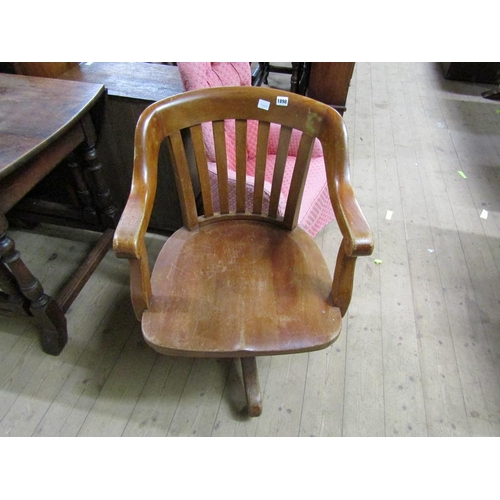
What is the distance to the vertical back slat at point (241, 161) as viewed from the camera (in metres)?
0.98

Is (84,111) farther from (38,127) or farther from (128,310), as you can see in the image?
(128,310)

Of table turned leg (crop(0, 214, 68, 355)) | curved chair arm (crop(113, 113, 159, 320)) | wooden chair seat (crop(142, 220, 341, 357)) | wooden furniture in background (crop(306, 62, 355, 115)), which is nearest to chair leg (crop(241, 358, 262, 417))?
wooden chair seat (crop(142, 220, 341, 357))

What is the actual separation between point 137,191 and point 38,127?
40 cm

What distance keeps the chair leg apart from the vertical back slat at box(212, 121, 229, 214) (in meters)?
0.51

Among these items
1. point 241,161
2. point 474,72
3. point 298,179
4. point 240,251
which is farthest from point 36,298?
point 474,72

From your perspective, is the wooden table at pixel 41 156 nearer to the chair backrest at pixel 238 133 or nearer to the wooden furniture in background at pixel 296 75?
the chair backrest at pixel 238 133

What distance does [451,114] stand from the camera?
2588 mm

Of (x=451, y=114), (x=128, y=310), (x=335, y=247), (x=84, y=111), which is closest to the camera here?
(x=84, y=111)

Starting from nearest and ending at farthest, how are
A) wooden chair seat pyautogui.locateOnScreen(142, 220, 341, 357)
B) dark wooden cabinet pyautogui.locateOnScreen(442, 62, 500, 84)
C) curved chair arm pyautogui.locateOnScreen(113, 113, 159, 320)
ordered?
1. curved chair arm pyautogui.locateOnScreen(113, 113, 159, 320)
2. wooden chair seat pyautogui.locateOnScreen(142, 220, 341, 357)
3. dark wooden cabinet pyautogui.locateOnScreen(442, 62, 500, 84)

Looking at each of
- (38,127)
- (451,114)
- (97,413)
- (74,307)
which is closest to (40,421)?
(97,413)

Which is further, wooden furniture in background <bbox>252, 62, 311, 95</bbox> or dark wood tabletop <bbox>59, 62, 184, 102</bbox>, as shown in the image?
wooden furniture in background <bbox>252, 62, 311, 95</bbox>

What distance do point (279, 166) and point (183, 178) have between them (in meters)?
0.28

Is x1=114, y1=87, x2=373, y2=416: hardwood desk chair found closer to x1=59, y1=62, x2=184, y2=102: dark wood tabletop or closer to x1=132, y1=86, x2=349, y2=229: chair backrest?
x1=132, y1=86, x2=349, y2=229: chair backrest

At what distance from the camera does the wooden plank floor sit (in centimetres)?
112
